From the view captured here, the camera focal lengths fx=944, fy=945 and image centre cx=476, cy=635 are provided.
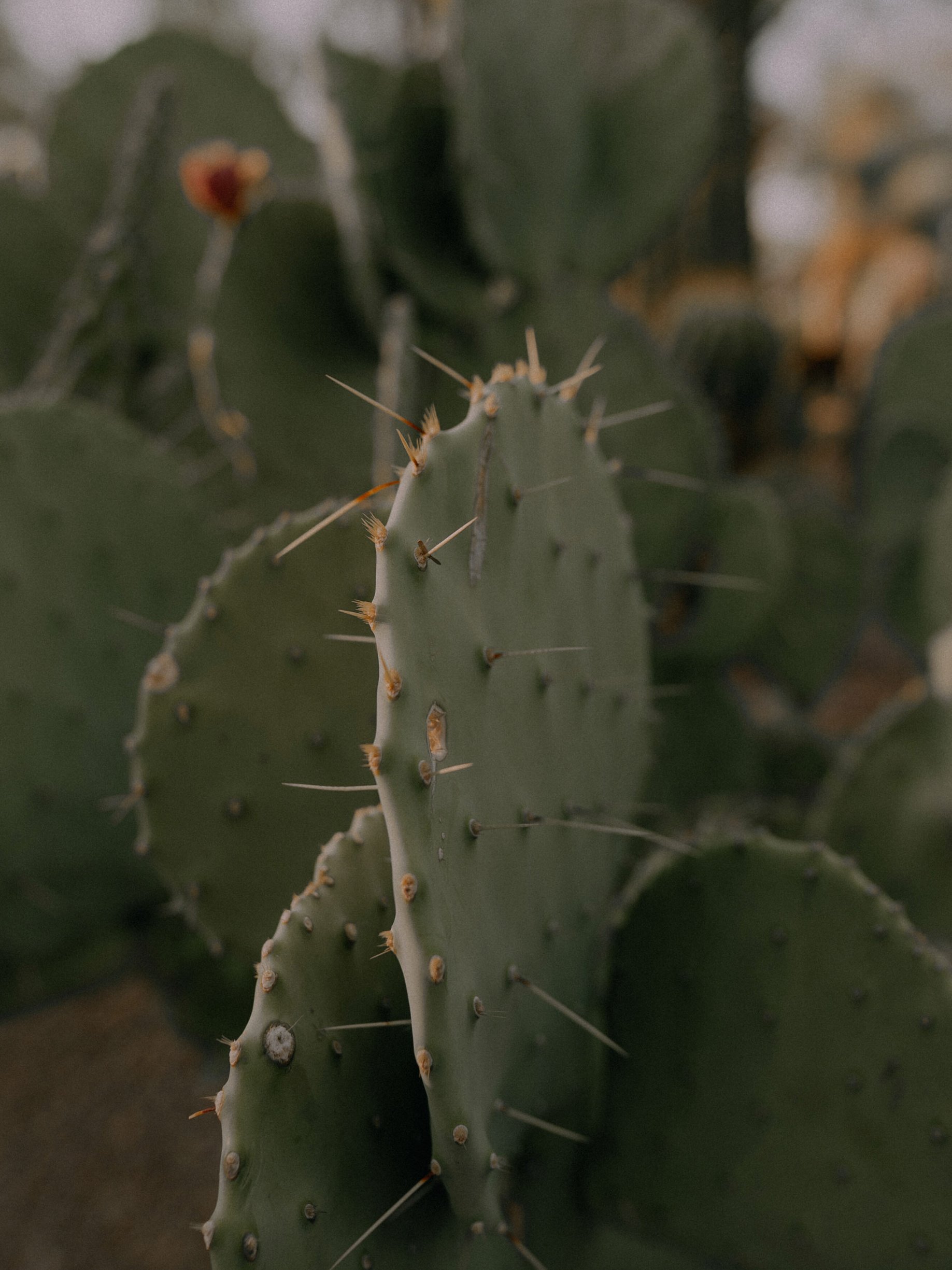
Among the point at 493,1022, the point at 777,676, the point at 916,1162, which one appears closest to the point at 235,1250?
the point at 493,1022

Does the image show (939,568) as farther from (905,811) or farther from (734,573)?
(905,811)

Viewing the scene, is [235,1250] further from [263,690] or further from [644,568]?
[644,568]

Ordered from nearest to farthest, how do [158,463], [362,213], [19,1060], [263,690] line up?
[263,690]
[158,463]
[362,213]
[19,1060]

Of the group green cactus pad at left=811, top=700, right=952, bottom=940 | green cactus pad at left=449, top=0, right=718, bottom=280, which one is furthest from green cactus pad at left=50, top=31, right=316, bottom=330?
green cactus pad at left=811, top=700, right=952, bottom=940

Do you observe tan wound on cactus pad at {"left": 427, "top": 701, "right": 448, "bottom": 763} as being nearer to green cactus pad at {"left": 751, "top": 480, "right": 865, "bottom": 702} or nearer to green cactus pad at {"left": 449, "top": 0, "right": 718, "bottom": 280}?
green cactus pad at {"left": 449, "top": 0, "right": 718, "bottom": 280}

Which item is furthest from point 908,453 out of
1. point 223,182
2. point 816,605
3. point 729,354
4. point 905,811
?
point 223,182

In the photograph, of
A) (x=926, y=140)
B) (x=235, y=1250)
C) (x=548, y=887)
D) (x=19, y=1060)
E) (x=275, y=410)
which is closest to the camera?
(x=235, y=1250)
